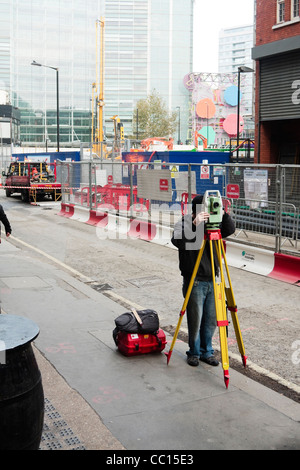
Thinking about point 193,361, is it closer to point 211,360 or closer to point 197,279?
point 211,360

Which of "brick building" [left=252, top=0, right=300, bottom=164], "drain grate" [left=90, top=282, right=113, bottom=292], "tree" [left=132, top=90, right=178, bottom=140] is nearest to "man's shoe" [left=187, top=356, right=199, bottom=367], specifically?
"drain grate" [left=90, top=282, right=113, bottom=292]

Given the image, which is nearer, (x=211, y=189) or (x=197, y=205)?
(x=197, y=205)

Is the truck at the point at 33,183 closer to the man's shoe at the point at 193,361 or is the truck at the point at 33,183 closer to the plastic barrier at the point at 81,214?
the plastic barrier at the point at 81,214

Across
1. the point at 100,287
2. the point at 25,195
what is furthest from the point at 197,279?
the point at 25,195

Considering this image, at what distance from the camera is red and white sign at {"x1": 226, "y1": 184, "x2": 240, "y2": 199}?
1156 cm

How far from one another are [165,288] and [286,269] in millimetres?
2554

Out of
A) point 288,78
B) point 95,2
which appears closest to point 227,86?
point 95,2

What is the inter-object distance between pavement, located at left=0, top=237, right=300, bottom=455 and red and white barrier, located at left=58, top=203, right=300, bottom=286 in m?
4.28

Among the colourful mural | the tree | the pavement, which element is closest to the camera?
the pavement

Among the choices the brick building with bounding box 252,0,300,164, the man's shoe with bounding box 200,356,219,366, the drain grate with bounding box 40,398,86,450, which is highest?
the brick building with bounding box 252,0,300,164

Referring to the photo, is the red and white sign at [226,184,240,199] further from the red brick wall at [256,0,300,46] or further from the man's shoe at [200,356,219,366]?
the red brick wall at [256,0,300,46]

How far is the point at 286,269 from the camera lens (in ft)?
33.6

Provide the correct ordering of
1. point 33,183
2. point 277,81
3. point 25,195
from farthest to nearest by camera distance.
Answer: point 33,183
point 25,195
point 277,81

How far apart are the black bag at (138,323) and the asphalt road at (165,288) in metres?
0.99
